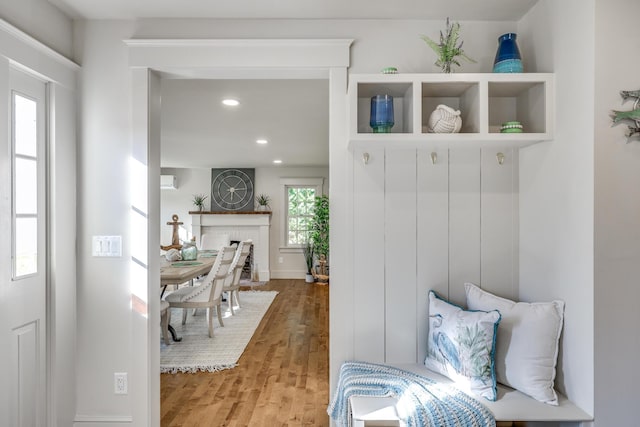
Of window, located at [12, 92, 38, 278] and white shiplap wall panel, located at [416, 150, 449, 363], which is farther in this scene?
white shiplap wall panel, located at [416, 150, 449, 363]

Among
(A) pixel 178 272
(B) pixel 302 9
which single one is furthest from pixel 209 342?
(B) pixel 302 9

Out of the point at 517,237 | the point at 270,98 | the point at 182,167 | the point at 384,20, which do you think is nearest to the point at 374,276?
the point at 517,237

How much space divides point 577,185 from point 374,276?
39.5 inches

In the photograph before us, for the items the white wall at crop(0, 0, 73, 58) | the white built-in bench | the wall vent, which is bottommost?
the white built-in bench

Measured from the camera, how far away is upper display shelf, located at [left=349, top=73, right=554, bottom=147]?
170 centimetres

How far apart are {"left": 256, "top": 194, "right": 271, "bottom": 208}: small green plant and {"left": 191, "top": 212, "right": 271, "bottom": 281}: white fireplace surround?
0.23m

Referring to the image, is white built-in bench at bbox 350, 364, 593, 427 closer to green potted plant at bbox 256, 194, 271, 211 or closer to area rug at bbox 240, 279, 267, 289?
area rug at bbox 240, 279, 267, 289

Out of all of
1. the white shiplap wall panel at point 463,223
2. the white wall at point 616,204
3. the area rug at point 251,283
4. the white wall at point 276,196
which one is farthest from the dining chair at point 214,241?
the white wall at point 616,204

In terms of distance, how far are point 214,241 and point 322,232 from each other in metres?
2.31

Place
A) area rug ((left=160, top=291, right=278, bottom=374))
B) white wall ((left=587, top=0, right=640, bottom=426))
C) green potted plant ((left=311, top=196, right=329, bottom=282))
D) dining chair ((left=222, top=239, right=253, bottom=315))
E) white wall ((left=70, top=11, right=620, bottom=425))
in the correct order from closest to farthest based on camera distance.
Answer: white wall ((left=587, top=0, right=640, bottom=426))
white wall ((left=70, top=11, right=620, bottom=425))
area rug ((left=160, top=291, right=278, bottom=374))
dining chair ((left=222, top=239, right=253, bottom=315))
green potted plant ((left=311, top=196, right=329, bottom=282))

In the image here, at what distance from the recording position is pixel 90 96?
2031 mm

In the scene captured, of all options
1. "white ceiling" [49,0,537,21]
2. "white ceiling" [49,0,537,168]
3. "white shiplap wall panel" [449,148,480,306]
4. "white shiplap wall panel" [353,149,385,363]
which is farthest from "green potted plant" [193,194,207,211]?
"white shiplap wall panel" [449,148,480,306]

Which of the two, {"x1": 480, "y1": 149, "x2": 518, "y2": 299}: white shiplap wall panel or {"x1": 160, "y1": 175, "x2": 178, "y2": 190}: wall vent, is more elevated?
{"x1": 160, "y1": 175, "x2": 178, "y2": 190}: wall vent

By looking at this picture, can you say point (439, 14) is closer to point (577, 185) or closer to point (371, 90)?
point (371, 90)
